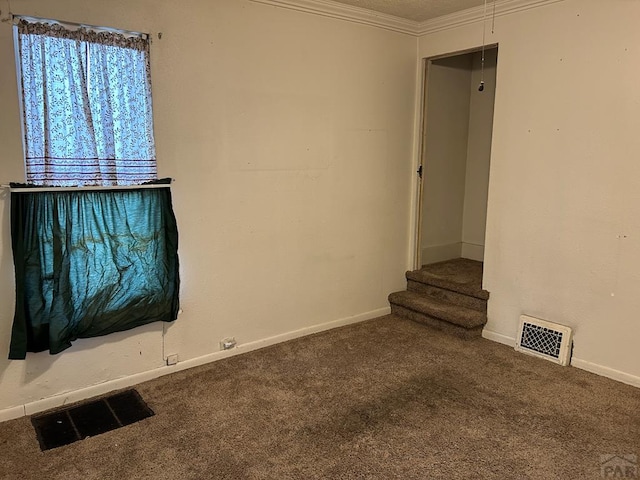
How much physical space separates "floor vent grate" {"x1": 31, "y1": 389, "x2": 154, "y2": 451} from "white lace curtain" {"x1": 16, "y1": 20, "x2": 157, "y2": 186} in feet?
4.32

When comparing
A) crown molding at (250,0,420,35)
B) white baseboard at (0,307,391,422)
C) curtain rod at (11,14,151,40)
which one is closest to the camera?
Answer: curtain rod at (11,14,151,40)

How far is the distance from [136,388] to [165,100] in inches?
72.6

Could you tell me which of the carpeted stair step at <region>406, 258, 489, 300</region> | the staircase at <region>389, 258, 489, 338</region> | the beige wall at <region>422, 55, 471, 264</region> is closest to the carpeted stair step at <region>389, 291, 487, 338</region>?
the staircase at <region>389, 258, 489, 338</region>

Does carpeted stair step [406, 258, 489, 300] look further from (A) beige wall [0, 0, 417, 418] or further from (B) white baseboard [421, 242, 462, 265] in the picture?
(A) beige wall [0, 0, 417, 418]

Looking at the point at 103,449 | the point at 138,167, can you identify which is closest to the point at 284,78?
the point at 138,167

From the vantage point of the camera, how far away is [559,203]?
3.32 m

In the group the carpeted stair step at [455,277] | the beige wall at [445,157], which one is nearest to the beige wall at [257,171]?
the carpeted stair step at [455,277]

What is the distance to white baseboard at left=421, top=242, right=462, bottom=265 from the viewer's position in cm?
486

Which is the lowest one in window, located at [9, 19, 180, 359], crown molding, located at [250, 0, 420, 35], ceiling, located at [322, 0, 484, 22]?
window, located at [9, 19, 180, 359]

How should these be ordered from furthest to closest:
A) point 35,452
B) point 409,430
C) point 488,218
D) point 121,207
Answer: point 488,218 < point 121,207 < point 409,430 < point 35,452

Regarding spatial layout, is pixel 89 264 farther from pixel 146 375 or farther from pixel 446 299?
pixel 446 299

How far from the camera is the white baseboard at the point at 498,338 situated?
12.0 feet

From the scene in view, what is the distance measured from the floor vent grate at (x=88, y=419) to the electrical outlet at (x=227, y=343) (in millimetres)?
684

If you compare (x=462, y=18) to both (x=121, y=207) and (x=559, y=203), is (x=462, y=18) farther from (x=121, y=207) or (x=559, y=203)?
(x=121, y=207)
